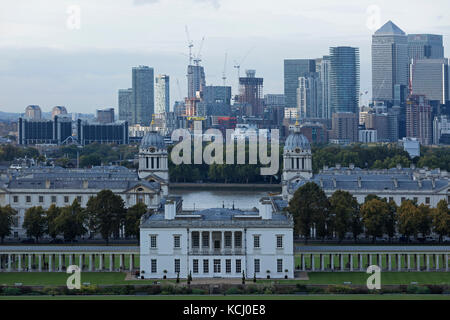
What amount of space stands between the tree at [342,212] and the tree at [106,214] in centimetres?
1486

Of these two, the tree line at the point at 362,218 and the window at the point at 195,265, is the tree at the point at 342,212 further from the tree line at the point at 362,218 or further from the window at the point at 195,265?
the window at the point at 195,265

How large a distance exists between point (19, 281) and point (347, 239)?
2961cm

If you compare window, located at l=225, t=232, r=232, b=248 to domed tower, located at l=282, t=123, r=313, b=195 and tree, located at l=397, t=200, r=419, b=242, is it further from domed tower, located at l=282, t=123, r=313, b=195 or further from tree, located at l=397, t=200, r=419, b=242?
domed tower, located at l=282, t=123, r=313, b=195

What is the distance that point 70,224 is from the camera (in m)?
82.8

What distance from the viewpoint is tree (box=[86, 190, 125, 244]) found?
82.4 metres

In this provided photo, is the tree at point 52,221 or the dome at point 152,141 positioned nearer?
the tree at point 52,221

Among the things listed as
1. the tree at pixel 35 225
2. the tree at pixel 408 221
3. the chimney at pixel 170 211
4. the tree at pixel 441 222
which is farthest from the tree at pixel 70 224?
the tree at pixel 441 222

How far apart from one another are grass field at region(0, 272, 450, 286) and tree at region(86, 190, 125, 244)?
12.0 meters

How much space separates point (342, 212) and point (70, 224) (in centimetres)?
1894

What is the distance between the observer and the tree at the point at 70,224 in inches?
3253

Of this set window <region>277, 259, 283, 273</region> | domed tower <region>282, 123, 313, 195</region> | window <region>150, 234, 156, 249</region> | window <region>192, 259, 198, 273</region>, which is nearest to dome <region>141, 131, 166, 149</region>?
domed tower <region>282, 123, 313, 195</region>

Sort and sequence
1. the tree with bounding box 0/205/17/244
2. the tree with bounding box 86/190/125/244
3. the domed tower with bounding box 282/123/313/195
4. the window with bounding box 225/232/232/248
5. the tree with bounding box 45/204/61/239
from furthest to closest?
1. the domed tower with bounding box 282/123/313/195
2. the tree with bounding box 0/205/17/244
3. the tree with bounding box 45/204/61/239
4. the tree with bounding box 86/190/125/244
5. the window with bounding box 225/232/232/248
